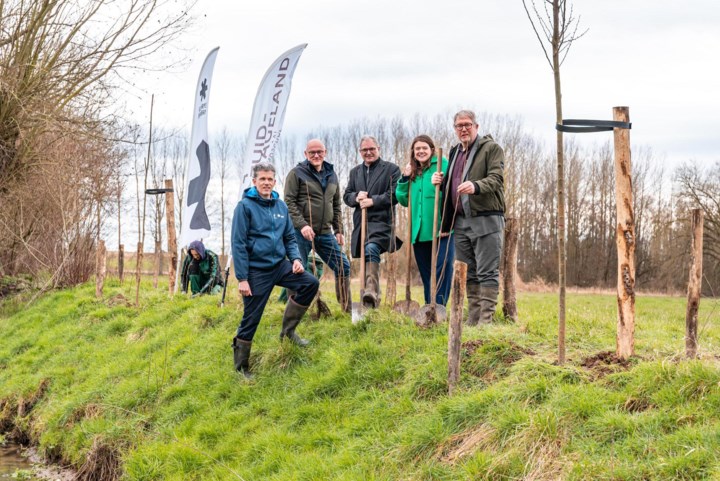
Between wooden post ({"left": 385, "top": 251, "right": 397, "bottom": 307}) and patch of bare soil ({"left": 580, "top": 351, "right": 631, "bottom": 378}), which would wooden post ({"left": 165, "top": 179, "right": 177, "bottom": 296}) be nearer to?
wooden post ({"left": 385, "top": 251, "right": 397, "bottom": 307})

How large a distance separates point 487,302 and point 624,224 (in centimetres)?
210

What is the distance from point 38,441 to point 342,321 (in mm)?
4248

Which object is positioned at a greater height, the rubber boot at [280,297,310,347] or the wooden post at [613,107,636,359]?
the wooden post at [613,107,636,359]

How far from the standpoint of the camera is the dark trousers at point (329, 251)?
341 inches

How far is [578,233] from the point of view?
4219 cm

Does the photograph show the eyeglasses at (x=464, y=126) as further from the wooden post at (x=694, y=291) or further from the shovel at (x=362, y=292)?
the wooden post at (x=694, y=291)

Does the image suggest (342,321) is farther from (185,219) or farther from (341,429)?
(185,219)

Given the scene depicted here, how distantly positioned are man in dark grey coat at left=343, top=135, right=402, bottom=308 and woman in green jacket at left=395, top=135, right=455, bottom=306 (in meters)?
0.35

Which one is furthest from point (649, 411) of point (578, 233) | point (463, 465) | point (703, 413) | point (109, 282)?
point (578, 233)

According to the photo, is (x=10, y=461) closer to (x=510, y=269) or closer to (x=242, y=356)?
(x=242, y=356)

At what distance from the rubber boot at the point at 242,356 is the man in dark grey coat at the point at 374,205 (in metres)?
1.41

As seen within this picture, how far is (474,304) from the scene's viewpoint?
24.4 feet

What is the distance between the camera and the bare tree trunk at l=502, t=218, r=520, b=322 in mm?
7559

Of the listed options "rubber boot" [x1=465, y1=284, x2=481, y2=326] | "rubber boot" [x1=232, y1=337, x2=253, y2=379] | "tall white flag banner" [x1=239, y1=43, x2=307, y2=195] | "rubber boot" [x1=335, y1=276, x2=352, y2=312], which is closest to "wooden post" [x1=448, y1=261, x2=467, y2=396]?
"rubber boot" [x1=465, y1=284, x2=481, y2=326]
